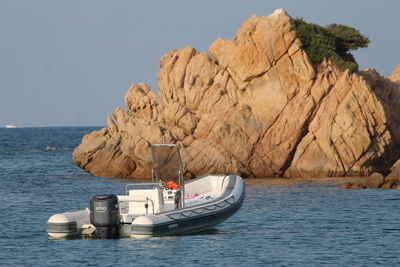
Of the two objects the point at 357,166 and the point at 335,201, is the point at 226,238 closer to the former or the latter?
the point at 335,201

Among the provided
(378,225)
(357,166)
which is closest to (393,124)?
(357,166)

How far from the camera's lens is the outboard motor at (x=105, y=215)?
81.5 ft

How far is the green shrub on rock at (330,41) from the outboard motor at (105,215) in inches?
1066

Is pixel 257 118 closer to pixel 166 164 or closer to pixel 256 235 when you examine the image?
pixel 256 235

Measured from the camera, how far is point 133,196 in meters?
26.3

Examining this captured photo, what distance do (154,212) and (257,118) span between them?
2288cm

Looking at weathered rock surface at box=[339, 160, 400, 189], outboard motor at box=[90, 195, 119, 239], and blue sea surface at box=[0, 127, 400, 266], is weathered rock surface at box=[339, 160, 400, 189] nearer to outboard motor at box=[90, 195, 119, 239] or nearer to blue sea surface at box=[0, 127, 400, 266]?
blue sea surface at box=[0, 127, 400, 266]

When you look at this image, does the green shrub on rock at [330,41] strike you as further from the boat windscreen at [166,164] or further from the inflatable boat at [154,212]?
the boat windscreen at [166,164]

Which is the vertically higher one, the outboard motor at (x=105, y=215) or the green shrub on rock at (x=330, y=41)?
the green shrub on rock at (x=330, y=41)

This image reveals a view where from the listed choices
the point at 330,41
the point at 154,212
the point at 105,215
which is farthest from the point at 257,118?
the point at 105,215

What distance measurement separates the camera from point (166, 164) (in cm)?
2725

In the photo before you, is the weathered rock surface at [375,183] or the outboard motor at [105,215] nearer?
the outboard motor at [105,215]

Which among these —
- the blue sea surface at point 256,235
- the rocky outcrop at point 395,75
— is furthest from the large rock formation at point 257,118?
the rocky outcrop at point 395,75

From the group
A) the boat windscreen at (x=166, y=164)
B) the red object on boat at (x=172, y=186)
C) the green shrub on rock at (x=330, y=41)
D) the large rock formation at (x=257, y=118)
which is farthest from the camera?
the green shrub on rock at (x=330, y=41)
